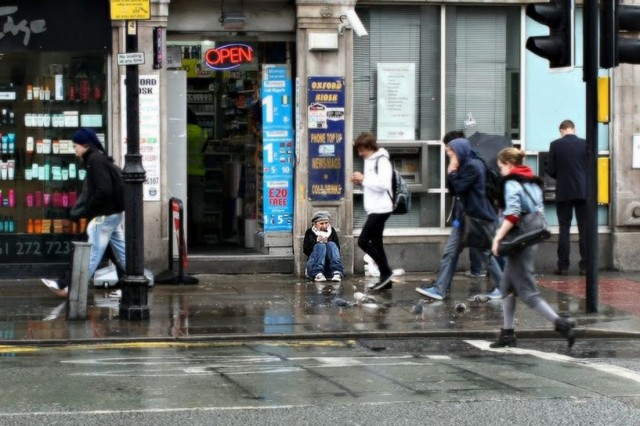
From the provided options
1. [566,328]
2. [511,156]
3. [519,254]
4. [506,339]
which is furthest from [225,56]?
[566,328]

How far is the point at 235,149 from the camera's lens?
17547 millimetres

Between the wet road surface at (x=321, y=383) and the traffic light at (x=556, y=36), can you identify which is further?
the traffic light at (x=556, y=36)

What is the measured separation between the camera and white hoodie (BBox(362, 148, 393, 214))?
1421 centimetres

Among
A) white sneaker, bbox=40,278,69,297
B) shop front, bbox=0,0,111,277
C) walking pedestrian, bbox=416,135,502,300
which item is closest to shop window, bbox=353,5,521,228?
walking pedestrian, bbox=416,135,502,300

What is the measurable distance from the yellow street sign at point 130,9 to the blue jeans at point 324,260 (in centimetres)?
461

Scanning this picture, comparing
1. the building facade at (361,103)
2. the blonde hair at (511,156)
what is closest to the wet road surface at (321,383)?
the blonde hair at (511,156)

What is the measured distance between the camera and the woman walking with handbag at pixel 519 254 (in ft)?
34.4

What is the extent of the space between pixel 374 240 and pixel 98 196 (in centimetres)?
341

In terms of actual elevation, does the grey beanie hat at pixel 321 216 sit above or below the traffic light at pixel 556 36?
below

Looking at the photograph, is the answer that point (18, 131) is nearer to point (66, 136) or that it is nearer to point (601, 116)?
point (66, 136)

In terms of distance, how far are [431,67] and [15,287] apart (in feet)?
21.0

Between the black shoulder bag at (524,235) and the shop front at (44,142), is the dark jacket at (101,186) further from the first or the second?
the black shoulder bag at (524,235)

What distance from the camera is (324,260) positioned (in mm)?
15406

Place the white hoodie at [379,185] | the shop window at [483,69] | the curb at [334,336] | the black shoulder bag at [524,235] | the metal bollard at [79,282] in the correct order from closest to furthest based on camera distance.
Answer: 1. the black shoulder bag at [524,235]
2. the curb at [334,336]
3. the metal bollard at [79,282]
4. the white hoodie at [379,185]
5. the shop window at [483,69]
